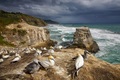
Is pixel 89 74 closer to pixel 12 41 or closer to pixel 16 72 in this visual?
pixel 16 72

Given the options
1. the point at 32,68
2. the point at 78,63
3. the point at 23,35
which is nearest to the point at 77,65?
the point at 78,63

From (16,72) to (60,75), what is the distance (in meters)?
2.62

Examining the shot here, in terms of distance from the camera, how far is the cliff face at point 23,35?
5738cm

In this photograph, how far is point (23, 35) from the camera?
192 ft

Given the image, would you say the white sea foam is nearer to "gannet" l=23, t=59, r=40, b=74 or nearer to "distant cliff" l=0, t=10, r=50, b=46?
"distant cliff" l=0, t=10, r=50, b=46

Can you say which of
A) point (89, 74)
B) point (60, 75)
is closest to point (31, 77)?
point (60, 75)

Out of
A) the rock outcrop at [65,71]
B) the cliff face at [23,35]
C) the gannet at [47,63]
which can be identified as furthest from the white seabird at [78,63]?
the cliff face at [23,35]

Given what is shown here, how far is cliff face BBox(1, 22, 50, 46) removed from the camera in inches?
2259

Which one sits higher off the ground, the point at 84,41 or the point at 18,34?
the point at 18,34

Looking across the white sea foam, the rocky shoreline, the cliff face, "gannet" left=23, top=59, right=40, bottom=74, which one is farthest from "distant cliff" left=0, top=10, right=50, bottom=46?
"gannet" left=23, top=59, right=40, bottom=74

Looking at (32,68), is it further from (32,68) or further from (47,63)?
(47,63)

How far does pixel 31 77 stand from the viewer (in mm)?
14375

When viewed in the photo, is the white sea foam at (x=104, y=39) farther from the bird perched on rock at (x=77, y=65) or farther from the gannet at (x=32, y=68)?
the gannet at (x=32, y=68)

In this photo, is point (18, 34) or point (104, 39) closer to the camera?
point (18, 34)
